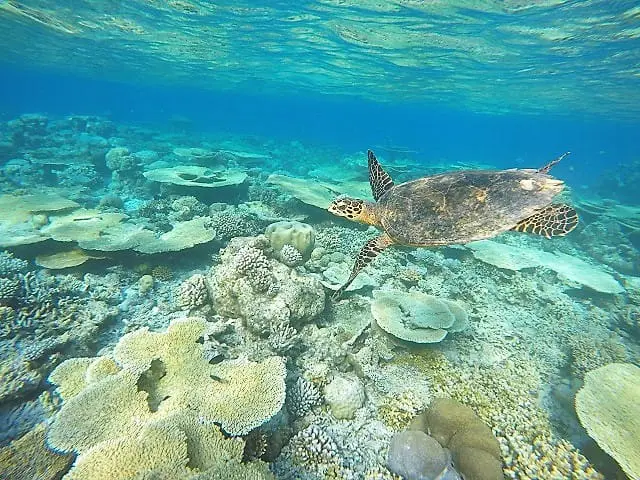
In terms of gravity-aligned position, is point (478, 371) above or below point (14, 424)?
above

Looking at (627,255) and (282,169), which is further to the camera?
(282,169)

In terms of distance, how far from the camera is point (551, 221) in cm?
413

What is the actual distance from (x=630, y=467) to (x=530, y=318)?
13.8ft

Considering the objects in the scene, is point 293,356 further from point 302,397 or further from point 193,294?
point 193,294

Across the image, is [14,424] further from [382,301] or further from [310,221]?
[310,221]

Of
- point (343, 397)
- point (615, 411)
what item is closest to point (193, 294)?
point (343, 397)

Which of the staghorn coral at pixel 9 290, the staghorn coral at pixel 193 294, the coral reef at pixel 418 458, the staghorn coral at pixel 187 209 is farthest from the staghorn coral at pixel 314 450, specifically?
the staghorn coral at pixel 187 209

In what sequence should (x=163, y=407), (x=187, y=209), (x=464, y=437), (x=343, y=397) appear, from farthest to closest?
(x=187, y=209)
(x=343, y=397)
(x=464, y=437)
(x=163, y=407)

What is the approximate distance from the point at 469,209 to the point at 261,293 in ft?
11.3

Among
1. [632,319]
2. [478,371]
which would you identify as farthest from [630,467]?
[632,319]

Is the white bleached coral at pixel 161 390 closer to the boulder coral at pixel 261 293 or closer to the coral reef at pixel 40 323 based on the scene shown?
the coral reef at pixel 40 323

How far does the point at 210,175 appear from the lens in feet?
36.1

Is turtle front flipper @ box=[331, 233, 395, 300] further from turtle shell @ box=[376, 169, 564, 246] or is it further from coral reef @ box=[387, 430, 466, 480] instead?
coral reef @ box=[387, 430, 466, 480]

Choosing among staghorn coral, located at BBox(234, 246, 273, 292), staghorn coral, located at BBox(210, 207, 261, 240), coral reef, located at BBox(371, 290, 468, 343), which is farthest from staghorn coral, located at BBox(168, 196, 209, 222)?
coral reef, located at BBox(371, 290, 468, 343)
